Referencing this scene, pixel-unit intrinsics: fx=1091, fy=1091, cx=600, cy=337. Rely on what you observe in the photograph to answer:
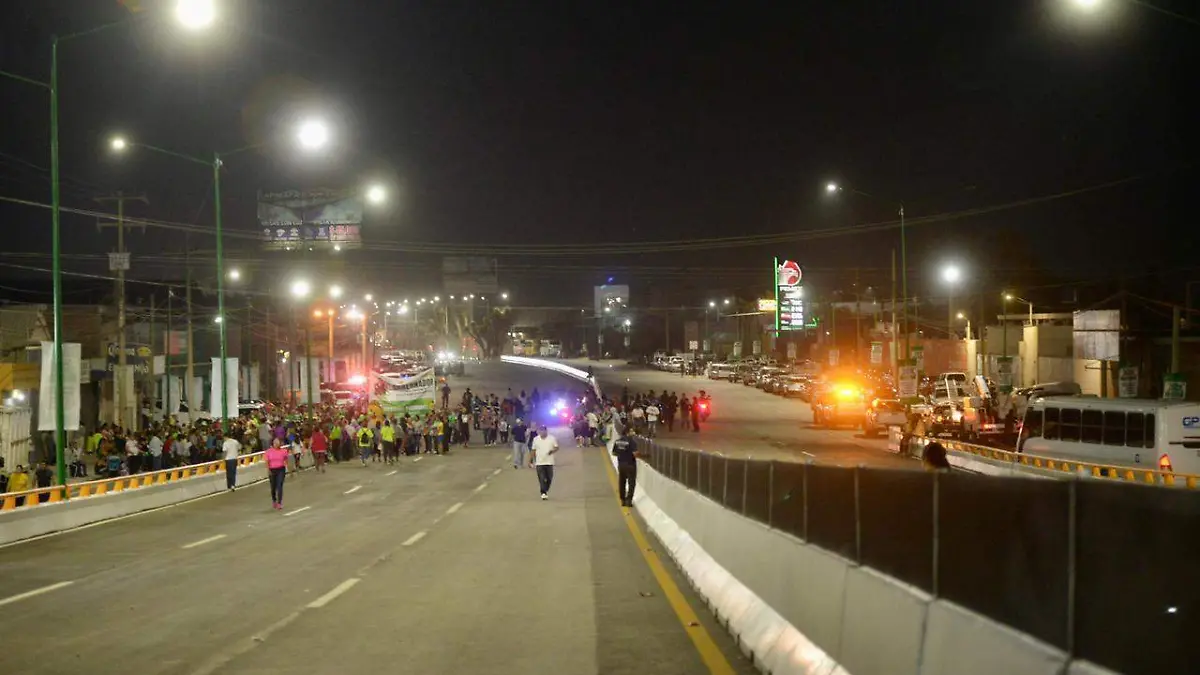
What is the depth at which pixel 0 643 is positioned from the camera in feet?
31.6

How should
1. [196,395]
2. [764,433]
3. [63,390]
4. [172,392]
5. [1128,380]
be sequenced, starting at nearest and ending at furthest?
[63,390] → [1128,380] → [764,433] → [172,392] → [196,395]

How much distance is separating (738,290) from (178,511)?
390ft

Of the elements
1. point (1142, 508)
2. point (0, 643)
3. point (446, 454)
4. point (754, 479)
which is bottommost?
point (446, 454)

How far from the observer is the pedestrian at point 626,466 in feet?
73.0

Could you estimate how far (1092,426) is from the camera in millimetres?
24234

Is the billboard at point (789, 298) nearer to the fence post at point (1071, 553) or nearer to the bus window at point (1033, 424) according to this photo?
the bus window at point (1033, 424)

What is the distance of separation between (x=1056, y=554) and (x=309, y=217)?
66.1 metres

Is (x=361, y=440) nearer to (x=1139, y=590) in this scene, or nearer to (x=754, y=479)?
(x=754, y=479)

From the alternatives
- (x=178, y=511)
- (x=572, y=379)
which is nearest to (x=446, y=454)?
(x=178, y=511)

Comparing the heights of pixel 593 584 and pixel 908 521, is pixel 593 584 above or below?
below

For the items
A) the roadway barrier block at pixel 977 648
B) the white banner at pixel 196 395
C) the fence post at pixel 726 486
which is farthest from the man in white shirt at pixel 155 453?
the roadway barrier block at pixel 977 648

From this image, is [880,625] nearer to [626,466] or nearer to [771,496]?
[771,496]

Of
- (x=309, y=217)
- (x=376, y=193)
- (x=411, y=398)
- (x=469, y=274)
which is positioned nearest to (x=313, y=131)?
(x=376, y=193)

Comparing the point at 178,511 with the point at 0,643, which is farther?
the point at 178,511
